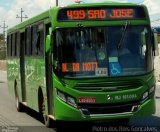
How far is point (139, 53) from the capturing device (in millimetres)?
11266

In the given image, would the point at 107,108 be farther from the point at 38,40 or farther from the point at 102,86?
the point at 38,40

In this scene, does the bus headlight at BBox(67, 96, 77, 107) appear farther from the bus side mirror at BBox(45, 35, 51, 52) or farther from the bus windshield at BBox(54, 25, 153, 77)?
the bus side mirror at BBox(45, 35, 51, 52)

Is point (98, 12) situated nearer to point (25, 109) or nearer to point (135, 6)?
point (135, 6)

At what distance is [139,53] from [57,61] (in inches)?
68.1

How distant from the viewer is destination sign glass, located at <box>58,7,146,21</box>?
11.3 meters

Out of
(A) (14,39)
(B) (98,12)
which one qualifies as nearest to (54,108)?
(B) (98,12)

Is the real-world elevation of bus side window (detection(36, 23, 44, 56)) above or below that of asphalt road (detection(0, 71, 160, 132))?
above

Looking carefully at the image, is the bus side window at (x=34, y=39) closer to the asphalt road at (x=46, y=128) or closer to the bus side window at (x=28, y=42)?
the bus side window at (x=28, y=42)

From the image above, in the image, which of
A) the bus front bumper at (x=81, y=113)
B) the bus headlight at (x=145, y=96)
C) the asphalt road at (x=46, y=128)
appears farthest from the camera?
the asphalt road at (x=46, y=128)

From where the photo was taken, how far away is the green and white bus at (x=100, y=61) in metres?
10.9

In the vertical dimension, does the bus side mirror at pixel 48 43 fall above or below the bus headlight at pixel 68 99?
above

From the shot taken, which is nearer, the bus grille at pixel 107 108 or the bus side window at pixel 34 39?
the bus grille at pixel 107 108

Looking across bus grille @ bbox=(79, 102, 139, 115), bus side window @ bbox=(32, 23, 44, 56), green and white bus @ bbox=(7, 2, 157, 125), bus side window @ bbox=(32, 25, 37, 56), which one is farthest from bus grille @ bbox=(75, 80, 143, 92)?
bus side window @ bbox=(32, 25, 37, 56)

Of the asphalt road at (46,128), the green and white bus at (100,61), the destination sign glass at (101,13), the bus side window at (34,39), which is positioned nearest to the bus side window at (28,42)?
the bus side window at (34,39)
